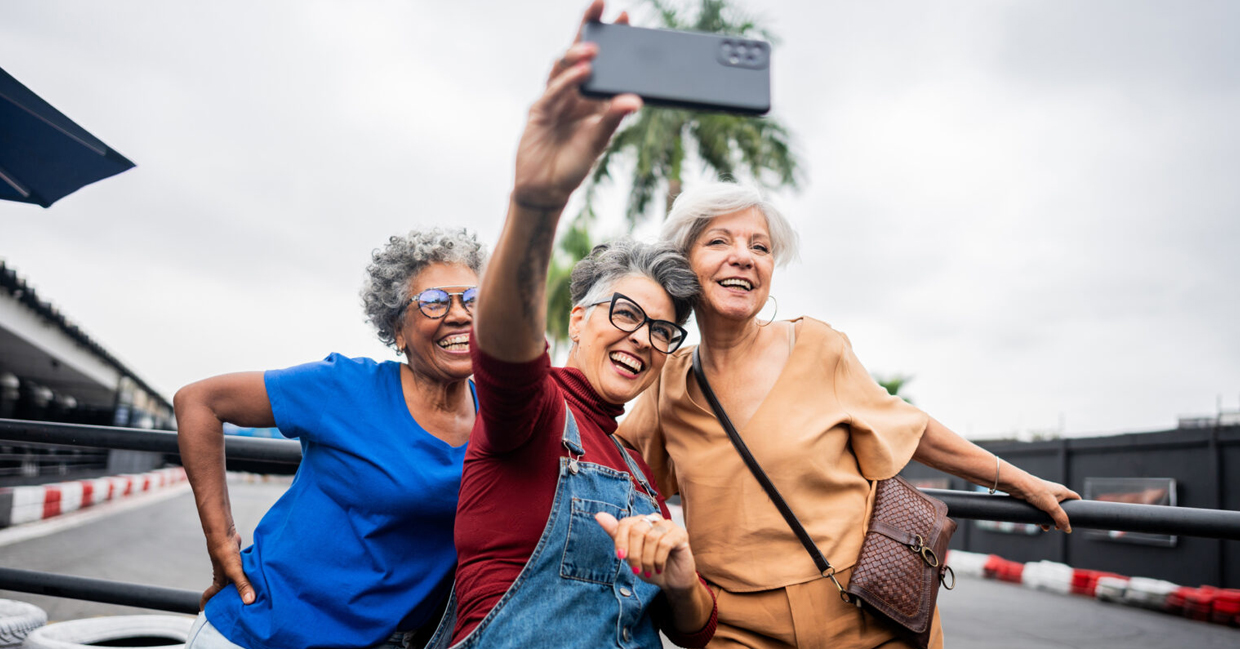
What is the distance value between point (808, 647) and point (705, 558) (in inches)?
13.5

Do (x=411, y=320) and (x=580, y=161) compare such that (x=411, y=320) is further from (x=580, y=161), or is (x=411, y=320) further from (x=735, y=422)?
(x=580, y=161)

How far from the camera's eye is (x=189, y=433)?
2029 mm

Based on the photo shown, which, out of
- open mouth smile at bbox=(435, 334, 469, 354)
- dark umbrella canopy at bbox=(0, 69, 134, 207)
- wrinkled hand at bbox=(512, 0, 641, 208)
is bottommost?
open mouth smile at bbox=(435, 334, 469, 354)

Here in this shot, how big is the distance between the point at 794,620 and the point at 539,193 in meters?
1.41

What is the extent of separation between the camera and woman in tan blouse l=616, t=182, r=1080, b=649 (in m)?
1.99

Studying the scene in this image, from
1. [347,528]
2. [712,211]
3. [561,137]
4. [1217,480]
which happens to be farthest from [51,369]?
[1217,480]

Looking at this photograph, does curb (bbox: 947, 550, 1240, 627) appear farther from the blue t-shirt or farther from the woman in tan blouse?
the blue t-shirt

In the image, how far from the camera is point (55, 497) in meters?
12.3

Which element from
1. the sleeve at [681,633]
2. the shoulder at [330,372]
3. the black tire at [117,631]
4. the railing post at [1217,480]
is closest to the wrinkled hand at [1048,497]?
the sleeve at [681,633]

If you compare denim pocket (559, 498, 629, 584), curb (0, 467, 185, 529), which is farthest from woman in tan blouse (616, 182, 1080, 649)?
curb (0, 467, 185, 529)

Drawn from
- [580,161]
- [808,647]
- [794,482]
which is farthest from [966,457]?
[580,161]

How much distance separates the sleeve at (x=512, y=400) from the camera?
1.22 metres

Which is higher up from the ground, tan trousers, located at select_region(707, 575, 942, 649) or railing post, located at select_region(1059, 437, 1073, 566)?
tan trousers, located at select_region(707, 575, 942, 649)

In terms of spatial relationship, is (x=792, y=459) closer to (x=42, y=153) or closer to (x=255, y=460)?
(x=255, y=460)
